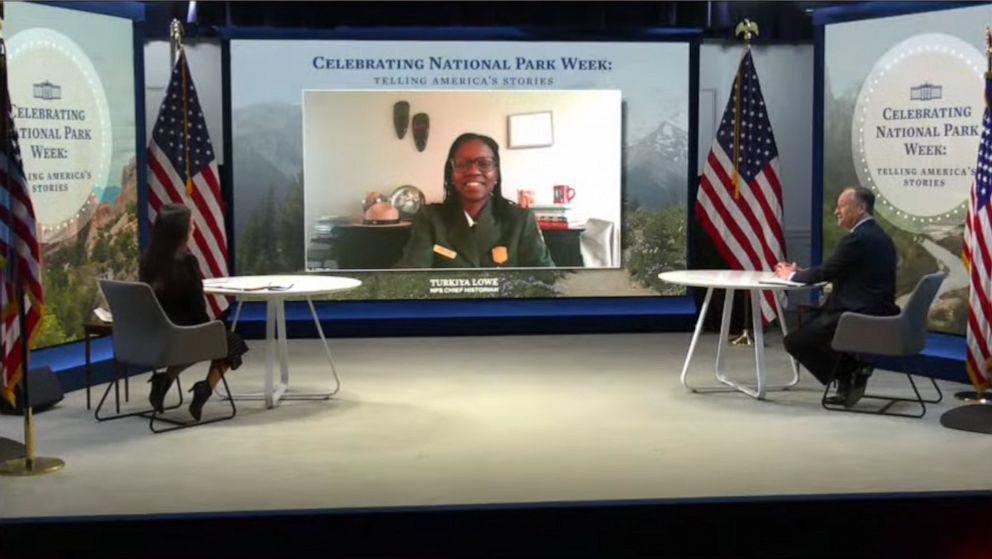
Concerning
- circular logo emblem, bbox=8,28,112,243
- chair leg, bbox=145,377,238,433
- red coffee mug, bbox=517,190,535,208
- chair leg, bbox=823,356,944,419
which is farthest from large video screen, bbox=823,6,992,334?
circular logo emblem, bbox=8,28,112,243

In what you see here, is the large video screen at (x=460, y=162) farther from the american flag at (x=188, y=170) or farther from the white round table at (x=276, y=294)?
the white round table at (x=276, y=294)

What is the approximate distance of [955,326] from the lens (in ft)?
31.1

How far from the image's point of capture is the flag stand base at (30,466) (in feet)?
20.8

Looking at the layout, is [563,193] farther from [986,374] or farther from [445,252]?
[986,374]

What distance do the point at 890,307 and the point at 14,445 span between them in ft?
16.0

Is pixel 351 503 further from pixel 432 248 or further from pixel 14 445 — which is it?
pixel 432 248

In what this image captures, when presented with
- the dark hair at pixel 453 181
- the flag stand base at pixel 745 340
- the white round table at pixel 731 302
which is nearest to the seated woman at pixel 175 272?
the white round table at pixel 731 302

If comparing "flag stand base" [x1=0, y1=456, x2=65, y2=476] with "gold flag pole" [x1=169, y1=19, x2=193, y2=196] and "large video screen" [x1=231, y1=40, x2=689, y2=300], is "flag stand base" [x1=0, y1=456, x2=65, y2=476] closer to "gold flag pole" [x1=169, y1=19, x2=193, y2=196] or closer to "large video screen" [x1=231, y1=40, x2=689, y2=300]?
"gold flag pole" [x1=169, y1=19, x2=193, y2=196]

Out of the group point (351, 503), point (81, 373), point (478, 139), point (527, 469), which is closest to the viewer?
point (351, 503)

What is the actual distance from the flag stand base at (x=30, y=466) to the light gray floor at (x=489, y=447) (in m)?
0.08

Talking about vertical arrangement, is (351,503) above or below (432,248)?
below

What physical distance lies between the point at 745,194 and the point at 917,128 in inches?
50.3

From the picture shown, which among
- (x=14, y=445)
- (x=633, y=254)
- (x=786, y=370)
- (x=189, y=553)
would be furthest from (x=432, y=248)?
(x=189, y=553)

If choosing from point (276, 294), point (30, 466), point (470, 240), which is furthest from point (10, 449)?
point (470, 240)
